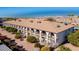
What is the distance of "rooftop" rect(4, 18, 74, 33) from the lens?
6.36 ft

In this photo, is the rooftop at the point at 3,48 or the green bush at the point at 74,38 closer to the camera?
the green bush at the point at 74,38

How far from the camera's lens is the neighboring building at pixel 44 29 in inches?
75.7

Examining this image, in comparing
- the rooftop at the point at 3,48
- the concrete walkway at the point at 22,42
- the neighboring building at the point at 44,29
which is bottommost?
the rooftop at the point at 3,48

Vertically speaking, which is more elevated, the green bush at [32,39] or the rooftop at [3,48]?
the green bush at [32,39]

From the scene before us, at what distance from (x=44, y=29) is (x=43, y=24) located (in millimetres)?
89

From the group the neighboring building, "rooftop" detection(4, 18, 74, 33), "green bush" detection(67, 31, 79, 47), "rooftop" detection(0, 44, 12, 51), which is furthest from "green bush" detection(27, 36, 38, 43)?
"green bush" detection(67, 31, 79, 47)

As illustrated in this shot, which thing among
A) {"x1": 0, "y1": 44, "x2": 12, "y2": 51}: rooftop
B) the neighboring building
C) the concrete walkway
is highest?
the neighboring building

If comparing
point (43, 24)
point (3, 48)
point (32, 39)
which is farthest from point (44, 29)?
point (3, 48)

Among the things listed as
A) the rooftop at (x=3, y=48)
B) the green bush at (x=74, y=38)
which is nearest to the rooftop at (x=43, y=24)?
the green bush at (x=74, y=38)

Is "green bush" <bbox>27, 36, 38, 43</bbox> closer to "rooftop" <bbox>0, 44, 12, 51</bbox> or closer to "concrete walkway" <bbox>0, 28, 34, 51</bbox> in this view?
"concrete walkway" <bbox>0, 28, 34, 51</bbox>

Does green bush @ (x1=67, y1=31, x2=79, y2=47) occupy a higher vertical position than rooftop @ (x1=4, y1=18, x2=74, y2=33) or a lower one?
lower

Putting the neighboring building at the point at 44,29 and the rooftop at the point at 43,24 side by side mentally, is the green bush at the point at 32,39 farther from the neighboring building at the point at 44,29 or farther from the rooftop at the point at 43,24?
the rooftop at the point at 43,24
